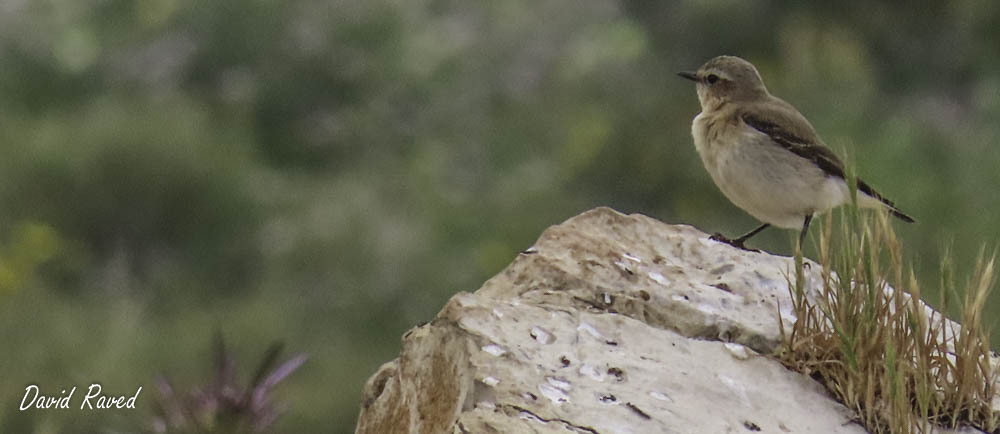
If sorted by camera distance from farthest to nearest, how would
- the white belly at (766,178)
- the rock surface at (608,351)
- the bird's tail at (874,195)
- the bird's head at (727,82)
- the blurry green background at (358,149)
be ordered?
the blurry green background at (358,149), the bird's head at (727,82), the bird's tail at (874,195), the white belly at (766,178), the rock surface at (608,351)

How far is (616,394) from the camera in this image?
A: 4430mm

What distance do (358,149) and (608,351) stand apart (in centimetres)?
1295

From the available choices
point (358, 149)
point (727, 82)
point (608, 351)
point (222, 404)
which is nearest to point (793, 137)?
point (727, 82)

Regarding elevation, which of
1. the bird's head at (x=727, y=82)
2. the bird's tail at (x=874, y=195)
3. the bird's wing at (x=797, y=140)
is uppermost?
the bird's head at (x=727, y=82)

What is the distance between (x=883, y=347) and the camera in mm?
4664

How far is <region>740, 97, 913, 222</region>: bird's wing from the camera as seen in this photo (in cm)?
721

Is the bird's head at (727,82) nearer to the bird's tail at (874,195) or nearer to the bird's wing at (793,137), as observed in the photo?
the bird's wing at (793,137)

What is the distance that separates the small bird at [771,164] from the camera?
6984mm

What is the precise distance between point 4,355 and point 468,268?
3925 millimetres

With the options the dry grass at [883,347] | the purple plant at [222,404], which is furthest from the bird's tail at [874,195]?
the purple plant at [222,404]

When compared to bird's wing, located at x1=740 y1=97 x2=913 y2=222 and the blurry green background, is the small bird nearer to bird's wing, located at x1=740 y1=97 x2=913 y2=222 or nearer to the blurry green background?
bird's wing, located at x1=740 y1=97 x2=913 y2=222

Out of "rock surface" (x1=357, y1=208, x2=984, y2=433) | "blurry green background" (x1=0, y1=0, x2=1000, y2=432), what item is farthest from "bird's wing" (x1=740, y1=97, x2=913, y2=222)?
"blurry green background" (x1=0, y1=0, x2=1000, y2=432)

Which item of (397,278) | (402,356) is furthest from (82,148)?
(402,356)

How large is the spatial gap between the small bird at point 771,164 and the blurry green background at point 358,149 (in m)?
3.10
